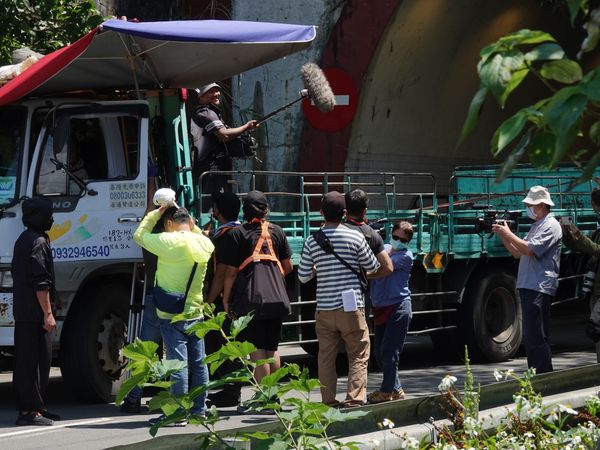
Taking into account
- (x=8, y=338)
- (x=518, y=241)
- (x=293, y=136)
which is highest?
(x=293, y=136)

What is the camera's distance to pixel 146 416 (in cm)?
973

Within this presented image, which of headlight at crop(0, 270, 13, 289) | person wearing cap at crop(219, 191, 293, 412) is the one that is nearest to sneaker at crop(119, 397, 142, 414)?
person wearing cap at crop(219, 191, 293, 412)

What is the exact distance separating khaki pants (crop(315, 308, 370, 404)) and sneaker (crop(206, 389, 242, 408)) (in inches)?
47.0

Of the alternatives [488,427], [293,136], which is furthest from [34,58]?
[293,136]

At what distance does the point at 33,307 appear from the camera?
9.05 m

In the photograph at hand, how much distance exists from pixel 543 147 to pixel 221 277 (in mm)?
7011

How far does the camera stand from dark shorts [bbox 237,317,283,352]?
9125 mm

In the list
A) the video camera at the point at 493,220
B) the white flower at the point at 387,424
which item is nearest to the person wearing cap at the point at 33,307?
the video camera at the point at 493,220

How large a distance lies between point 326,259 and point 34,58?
11.2 ft

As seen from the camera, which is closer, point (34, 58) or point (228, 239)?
point (228, 239)

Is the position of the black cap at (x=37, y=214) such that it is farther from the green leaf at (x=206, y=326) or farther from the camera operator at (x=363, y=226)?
the green leaf at (x=206, y=326)

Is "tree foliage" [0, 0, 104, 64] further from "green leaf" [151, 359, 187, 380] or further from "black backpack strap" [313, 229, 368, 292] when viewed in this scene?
"green leaf" [151, 359, 187, 380]

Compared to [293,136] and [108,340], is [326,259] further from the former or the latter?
[293,136]

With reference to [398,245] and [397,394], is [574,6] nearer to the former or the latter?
[397,394]
